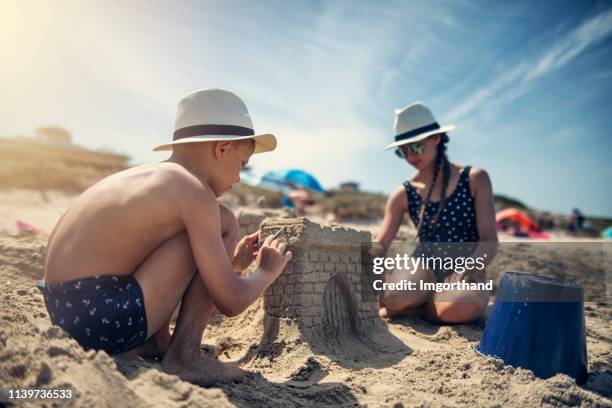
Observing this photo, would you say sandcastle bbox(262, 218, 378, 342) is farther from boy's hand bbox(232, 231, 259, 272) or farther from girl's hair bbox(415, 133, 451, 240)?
girl's hair bbox(415, 133, 451, 240)

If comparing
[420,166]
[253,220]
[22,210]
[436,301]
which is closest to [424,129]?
[420,166]

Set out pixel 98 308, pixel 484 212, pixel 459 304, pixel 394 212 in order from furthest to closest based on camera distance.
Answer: pixel 394 212, pixel 484 212, pixel 459 304, pixel 98 308

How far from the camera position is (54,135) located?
23.8 meters

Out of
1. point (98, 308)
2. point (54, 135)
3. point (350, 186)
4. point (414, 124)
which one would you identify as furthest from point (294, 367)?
point (350, 186)

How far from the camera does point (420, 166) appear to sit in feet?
13.1

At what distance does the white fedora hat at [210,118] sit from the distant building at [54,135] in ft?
77.2

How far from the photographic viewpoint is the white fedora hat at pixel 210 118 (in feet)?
7.09

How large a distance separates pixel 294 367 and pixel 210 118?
1.44m

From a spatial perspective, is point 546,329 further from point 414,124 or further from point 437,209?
point 414,124

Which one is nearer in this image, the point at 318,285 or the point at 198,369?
the point at 198,369

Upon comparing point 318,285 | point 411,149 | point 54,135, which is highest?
point 54,135

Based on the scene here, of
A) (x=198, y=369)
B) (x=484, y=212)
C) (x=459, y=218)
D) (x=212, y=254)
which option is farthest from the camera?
(x=459, y=218)

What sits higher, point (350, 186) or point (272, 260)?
point (350, 186)

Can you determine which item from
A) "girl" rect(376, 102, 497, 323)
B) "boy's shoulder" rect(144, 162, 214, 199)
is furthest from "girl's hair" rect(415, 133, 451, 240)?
"boy's shoulder" rect(144, 162, 214, 199)
